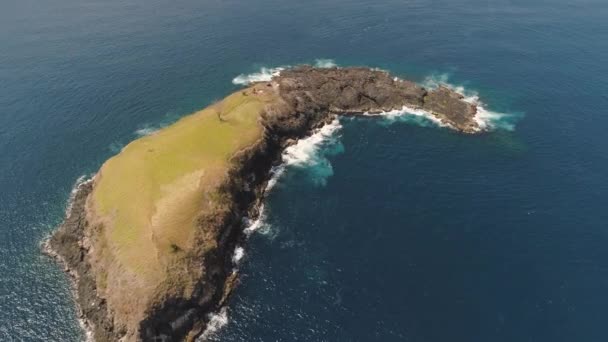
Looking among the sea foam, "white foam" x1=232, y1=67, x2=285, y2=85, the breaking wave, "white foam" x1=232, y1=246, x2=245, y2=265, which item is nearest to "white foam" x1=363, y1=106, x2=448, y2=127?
the breaking wave

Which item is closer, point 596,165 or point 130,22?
point 596,165

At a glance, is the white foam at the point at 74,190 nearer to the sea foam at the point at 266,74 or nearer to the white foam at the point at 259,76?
the sea foam at the point at 266,74

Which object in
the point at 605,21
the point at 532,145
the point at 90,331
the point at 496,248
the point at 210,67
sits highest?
the point at 605,21

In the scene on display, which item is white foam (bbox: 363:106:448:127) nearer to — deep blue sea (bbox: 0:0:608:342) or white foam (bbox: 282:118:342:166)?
deep blue sea (bbox: 0:0:608:342)

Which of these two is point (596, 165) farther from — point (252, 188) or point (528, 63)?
point (252, 188)

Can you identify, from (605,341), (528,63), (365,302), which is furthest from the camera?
(528,63)

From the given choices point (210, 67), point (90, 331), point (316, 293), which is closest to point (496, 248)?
point (316, 293)

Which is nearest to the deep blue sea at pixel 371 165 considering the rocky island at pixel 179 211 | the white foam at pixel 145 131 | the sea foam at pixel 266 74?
the white foam at pixel 145 131
